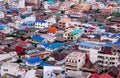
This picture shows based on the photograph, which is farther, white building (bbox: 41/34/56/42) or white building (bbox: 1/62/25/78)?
white building (bbox: 41/34/56/42)

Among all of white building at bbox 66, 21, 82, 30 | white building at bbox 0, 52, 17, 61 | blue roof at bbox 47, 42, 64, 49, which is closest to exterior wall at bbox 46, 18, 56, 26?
white building at bbox 66, 21, 82, 30

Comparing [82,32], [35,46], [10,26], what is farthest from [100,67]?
[10,26]

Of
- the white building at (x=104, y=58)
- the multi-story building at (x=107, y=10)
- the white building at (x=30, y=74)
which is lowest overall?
the white building at (x=30, y=74)

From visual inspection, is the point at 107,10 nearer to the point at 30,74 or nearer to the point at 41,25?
the point at 41,25

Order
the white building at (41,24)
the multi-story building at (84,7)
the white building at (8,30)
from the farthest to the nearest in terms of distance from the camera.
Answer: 1. the multi-story building at (84,7)
2. the white building at (41,24)
3. the white building at (8,30)

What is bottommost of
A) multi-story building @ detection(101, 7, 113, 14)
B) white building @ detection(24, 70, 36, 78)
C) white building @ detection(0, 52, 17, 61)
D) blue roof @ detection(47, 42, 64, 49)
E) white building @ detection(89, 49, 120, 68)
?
white building @ detection(0, 52, 17, 61)

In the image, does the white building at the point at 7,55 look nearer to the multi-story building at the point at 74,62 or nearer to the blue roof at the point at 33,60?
the blue roof at the point at 33,60

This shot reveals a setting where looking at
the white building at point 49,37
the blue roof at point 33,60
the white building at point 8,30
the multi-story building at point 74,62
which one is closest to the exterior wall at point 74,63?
the multi-story building at point 74,62

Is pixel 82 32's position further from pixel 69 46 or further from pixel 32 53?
pixel 32 53

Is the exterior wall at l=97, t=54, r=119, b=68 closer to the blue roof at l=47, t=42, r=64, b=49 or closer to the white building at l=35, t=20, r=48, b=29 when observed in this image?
the blue roof at l=47, t=42, r=64, b=49
